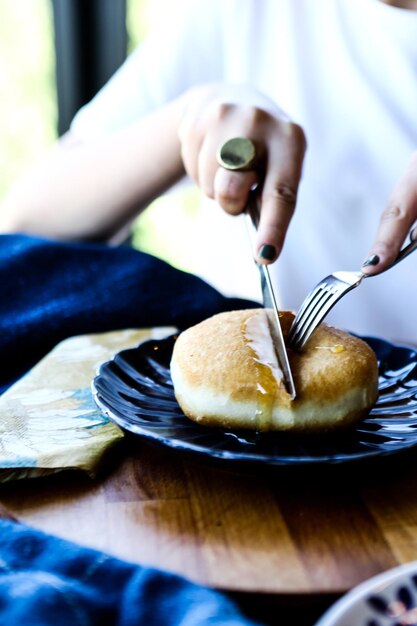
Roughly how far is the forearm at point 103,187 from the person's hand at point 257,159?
0.67 ft

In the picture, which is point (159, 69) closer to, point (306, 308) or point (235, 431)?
point (306, 308)

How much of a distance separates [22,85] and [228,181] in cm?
153

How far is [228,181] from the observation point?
0.87m

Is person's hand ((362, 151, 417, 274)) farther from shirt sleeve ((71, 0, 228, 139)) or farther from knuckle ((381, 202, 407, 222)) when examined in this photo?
shirt sleeve ((71, 0, 228, 139))

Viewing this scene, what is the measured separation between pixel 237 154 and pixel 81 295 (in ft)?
1.01

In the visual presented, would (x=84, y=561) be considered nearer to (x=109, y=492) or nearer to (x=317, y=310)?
(x=109, y=492)

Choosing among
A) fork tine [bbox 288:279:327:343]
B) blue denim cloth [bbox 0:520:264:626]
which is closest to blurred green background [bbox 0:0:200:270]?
fork tine [bbox 288:279:327:343]

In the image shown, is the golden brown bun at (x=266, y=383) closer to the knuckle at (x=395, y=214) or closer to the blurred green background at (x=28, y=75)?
the knuckle at (x=395, y=214)

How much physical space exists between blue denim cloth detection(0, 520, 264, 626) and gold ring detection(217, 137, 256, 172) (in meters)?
0.51

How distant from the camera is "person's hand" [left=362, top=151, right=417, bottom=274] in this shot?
780mm

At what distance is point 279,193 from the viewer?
2.88 feet

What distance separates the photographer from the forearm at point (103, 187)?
1.29 metres

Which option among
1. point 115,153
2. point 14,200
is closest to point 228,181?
point 115,153

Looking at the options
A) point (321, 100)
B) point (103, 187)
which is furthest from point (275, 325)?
point (321, 100)
